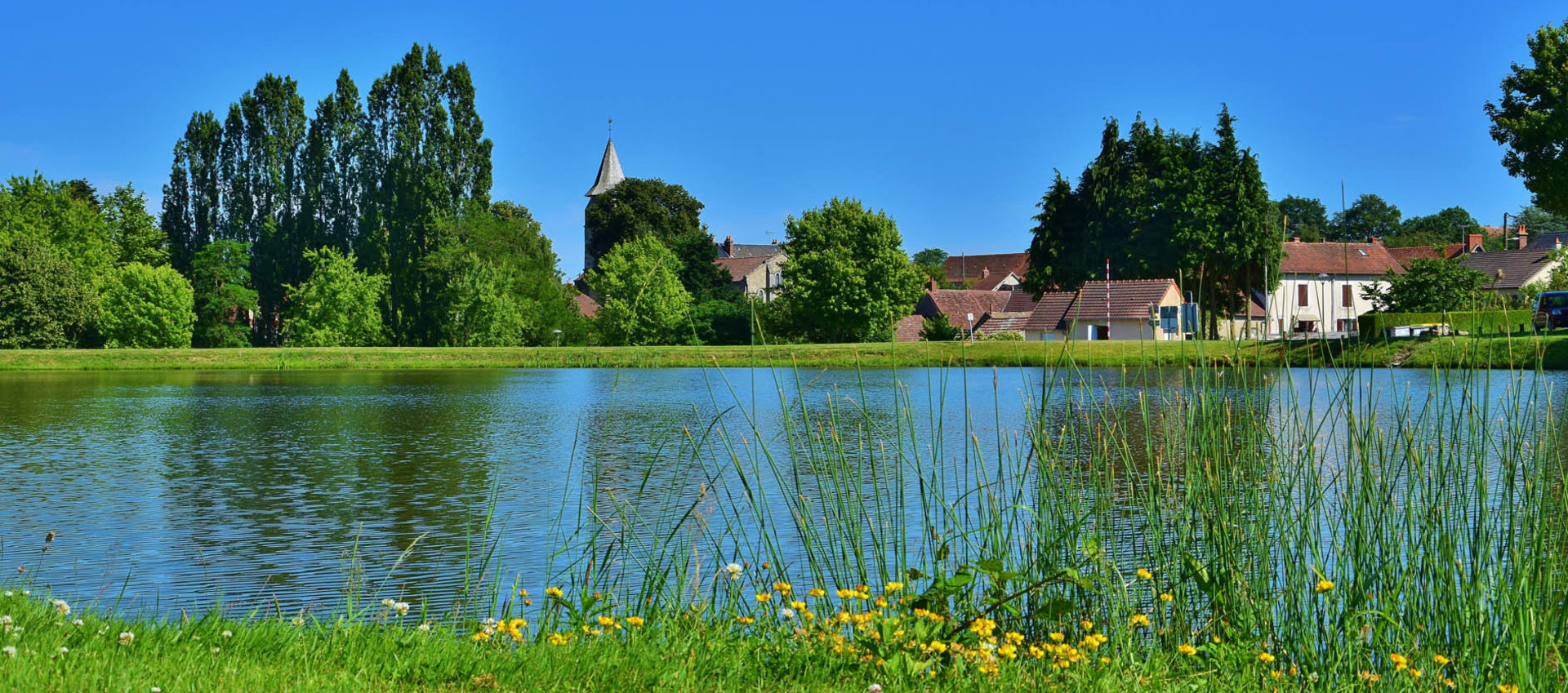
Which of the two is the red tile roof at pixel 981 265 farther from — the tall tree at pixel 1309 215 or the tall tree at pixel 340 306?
the tall tree at pixel 340 306

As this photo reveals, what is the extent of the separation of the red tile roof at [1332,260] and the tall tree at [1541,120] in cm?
3749

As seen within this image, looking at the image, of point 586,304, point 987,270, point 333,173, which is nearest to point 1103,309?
point 333,173

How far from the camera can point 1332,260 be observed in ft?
257

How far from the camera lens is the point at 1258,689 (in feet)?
15.5

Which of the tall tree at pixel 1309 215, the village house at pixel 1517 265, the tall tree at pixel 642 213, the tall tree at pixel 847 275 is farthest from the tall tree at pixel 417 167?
the tall tree at pixel 1309 215

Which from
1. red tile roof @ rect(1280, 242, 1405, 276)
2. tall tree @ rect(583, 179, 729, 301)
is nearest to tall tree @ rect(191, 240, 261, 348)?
tall tree @ rect(583, 179, 729, 301)

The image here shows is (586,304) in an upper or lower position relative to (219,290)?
upper

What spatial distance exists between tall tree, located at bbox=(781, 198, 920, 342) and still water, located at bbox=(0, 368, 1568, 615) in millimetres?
27859

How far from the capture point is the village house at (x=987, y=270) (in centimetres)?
11100

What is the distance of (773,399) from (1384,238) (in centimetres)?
10132

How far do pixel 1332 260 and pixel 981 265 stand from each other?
45.6 metres

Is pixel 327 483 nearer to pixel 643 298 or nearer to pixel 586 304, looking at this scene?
pixel 643 298

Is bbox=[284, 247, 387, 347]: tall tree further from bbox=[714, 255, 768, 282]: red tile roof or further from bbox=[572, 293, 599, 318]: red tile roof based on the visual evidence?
Result: bbox=[714, 255, 768, 282]: red tile roof

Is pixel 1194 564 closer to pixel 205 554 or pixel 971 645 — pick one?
pixel 971 645
